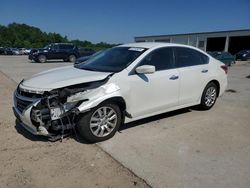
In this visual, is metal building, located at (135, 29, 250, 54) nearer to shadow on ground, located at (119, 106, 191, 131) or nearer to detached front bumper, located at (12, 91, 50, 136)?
shadow on ground, located at (119, 106, 191, 131)

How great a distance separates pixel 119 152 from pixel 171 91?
6.10ft

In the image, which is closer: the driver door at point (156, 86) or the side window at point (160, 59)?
the driver door at point (156, 86)

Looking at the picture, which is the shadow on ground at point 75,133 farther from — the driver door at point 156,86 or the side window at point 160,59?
the side window at point 160,59

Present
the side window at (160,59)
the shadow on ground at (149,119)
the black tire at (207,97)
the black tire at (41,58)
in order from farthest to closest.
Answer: the black tire at (41,58) → the black tire at (207,97) → the shadow on ground at (149,119) → the side window at (160,59)

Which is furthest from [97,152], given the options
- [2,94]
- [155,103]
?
[2,94]

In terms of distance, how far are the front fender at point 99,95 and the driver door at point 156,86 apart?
1.20 feet

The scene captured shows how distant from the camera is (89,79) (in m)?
4.30

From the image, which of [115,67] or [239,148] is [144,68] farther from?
[239,148]

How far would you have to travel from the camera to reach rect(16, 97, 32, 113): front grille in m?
4.18

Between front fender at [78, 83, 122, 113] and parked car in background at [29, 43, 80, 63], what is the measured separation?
2173 centimetres

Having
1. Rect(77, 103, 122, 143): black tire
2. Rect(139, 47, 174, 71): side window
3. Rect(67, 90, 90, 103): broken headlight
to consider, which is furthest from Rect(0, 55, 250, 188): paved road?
Rect(139, 47, 174, 71): side window

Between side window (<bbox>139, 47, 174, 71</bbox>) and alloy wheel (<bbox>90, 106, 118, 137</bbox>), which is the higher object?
side window (<bbox>139, 47, 174, 71</bbox>)

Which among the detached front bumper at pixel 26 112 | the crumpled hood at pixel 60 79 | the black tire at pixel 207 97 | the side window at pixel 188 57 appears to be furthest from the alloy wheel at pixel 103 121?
the black tire at pixel 207 97

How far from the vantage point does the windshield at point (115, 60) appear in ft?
15.9
